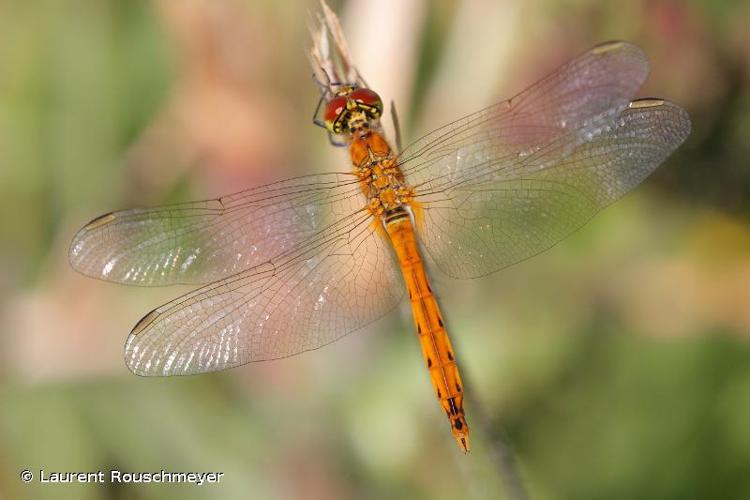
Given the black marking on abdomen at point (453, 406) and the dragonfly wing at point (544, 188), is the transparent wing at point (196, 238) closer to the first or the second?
the dragonfly wing at point (544, 188)

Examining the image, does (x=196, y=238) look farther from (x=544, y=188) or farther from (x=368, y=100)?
(x=544, y=188)

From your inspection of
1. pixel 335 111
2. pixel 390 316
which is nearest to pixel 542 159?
pixel 335 111

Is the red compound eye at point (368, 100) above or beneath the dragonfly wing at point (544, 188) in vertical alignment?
above

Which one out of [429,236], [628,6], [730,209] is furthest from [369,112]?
[730,209]

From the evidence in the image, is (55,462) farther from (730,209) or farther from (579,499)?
(730,209)

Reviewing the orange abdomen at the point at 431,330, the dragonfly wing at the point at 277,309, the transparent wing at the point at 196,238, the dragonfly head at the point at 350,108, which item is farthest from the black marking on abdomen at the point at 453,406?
the dragonfly head at the point at 350,108

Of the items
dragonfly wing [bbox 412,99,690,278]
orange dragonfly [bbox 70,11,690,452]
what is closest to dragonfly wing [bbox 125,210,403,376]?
orange dragonfly [bbox 70,11,690,452]
